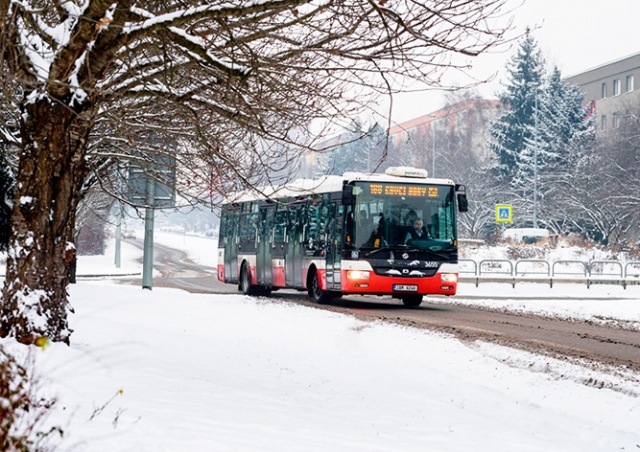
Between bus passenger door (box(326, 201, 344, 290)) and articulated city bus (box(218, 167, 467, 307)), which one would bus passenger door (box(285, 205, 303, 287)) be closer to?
articulated city bus (box(218, 167, 467, 307))

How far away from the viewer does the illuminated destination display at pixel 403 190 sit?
70.6 ft

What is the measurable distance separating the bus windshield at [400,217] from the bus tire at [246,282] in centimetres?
713

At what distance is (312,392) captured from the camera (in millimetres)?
9305

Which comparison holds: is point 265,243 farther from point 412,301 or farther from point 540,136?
point 540,136

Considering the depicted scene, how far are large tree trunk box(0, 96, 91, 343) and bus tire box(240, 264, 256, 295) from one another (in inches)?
724

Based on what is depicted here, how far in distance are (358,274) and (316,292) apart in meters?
2.30

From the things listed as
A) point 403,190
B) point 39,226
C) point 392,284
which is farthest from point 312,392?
point 403,190

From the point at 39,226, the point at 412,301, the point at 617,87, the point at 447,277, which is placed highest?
the point at 617,87

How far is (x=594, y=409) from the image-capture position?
922 centimetres

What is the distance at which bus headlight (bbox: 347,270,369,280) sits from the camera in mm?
21281

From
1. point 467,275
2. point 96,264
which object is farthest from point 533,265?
point 96,264

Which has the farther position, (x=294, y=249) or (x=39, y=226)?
(x=294, y=249)

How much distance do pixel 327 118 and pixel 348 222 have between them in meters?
10.9

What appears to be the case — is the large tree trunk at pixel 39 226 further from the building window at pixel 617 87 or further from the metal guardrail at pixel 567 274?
the building window at pixel 617 87
